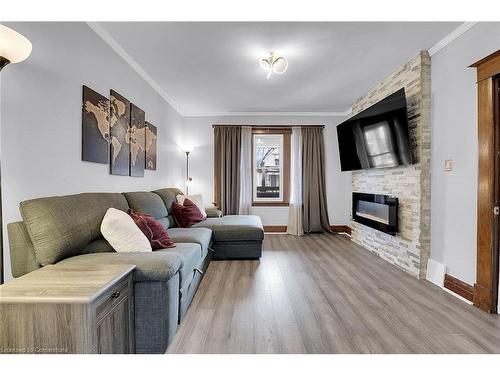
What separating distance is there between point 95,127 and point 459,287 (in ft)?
12.3

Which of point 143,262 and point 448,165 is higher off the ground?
point 448,165

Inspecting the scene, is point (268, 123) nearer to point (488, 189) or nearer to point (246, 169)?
point (246, 169)

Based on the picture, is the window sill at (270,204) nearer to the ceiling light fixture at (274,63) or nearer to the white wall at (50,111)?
the ceiling light fixture at (274,63)

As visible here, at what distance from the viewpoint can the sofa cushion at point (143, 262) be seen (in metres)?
1.64

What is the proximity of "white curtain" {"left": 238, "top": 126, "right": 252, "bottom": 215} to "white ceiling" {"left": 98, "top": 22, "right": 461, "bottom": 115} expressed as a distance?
1.07 metres

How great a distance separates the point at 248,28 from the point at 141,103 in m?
1.85

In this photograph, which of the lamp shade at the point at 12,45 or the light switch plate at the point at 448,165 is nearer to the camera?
the lamp shade at the point at 12,45

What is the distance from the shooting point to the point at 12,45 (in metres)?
1.28

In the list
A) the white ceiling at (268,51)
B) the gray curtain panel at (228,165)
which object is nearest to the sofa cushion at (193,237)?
the white ceiling at (268,51)

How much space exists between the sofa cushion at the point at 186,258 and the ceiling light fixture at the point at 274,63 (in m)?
2.26

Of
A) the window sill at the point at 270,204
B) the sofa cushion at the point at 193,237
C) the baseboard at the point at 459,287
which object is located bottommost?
the baseboard at the point at 459,287

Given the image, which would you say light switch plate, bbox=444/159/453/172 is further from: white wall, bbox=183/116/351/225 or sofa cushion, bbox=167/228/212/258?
white wall, bbox=183/116/351/225

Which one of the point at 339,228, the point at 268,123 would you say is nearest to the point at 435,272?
the point at 339,228
